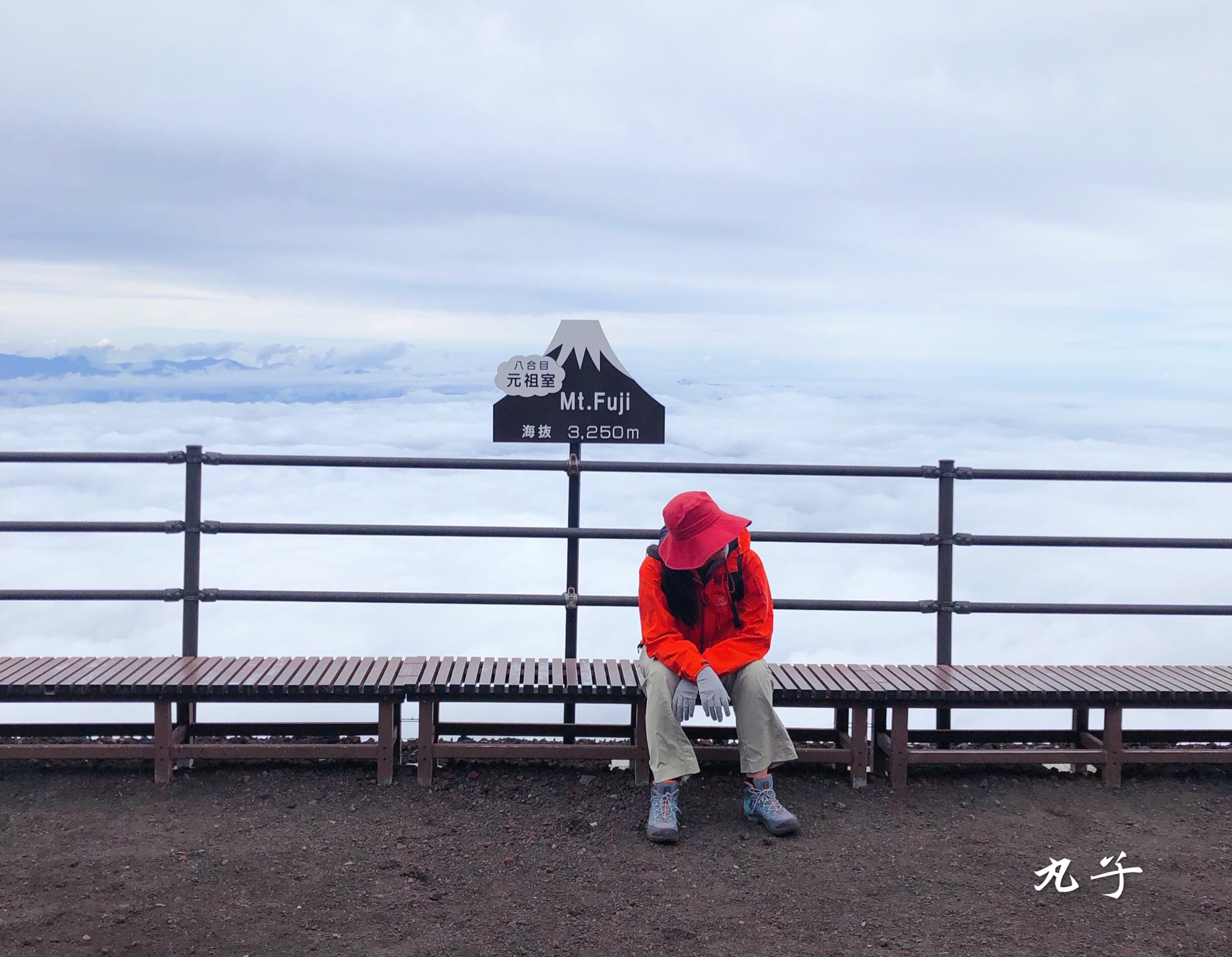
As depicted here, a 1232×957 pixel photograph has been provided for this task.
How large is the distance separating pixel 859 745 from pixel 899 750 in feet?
0.60

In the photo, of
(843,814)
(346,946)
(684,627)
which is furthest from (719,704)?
(346,946)

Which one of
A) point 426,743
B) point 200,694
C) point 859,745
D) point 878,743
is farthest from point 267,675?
point 878,743

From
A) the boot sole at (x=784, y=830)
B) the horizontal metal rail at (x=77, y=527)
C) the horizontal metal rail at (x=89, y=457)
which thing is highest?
the horizontal metal rail at (x=89, y=457)

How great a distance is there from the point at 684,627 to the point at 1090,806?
6.43 feet

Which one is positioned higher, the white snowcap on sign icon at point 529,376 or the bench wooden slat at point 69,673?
the white snowcap on sign icon at point 529,376

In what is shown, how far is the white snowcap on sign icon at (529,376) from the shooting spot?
5.76 m

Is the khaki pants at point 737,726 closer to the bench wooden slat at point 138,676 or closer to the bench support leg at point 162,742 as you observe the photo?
the bench support leg at point 162,742

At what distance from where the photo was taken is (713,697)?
4504 millimetres

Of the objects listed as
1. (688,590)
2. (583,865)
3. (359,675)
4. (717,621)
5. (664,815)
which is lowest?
(583,865)

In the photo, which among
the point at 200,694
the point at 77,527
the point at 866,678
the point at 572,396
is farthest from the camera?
the point at 572,396

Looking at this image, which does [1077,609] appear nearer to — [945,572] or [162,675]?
[945,572]

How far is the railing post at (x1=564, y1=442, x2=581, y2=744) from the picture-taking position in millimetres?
5684

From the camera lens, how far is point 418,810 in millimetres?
4738

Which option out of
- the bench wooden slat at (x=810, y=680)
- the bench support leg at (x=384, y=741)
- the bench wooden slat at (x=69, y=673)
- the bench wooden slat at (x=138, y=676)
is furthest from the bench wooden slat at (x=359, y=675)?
the bench wooden slat at (x=810, y=680)
